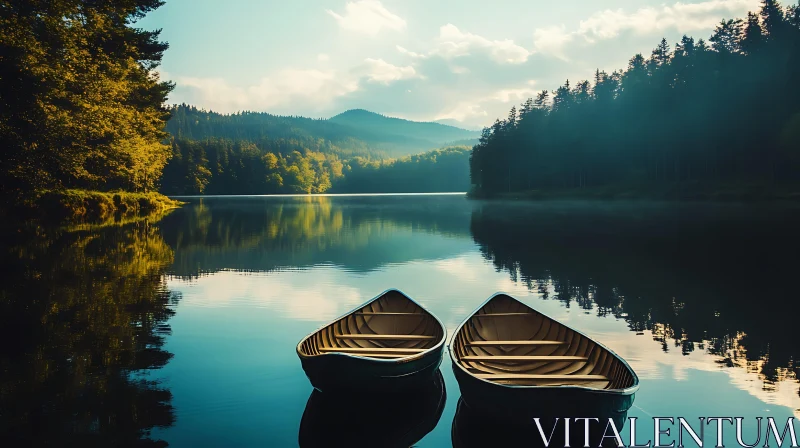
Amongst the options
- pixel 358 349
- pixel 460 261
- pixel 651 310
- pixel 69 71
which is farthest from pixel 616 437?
pixel 69 71


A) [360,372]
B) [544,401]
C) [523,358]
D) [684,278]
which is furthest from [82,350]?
[684,278]

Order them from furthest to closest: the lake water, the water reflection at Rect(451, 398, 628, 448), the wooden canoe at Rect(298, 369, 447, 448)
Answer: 1. the lake water
2. the wooden canoe at Rect(298, 369, 447, 448)
3. the water reflection at Rect(451, 398, 628, 448)

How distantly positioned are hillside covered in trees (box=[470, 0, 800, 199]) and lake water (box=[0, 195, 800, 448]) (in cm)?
4817

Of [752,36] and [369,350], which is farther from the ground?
[752,36]

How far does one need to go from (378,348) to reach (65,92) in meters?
37.4

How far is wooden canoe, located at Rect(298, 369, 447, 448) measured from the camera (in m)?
7.40

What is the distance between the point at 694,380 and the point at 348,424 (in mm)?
6427

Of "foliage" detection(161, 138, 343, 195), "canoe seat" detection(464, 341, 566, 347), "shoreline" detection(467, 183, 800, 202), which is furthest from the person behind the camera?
"foliage" detection(161, 138, 343, 195)

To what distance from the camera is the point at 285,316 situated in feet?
48.1

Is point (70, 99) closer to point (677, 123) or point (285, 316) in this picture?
point (285, 316)

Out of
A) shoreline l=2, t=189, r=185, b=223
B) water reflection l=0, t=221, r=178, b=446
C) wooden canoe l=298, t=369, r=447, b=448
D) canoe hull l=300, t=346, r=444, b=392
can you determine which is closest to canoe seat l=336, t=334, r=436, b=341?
wooden canoe l=298, t=369, r=447, b=448

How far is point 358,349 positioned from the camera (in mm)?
9047

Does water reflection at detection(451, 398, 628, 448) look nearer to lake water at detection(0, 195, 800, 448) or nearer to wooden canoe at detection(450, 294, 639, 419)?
wooden canoe at detection(450, 294, 639, 419)

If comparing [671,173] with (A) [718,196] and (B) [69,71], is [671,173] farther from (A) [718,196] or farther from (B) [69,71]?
(B) [69,71]
